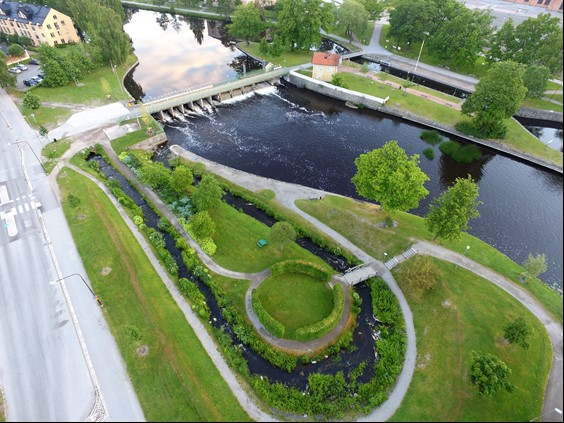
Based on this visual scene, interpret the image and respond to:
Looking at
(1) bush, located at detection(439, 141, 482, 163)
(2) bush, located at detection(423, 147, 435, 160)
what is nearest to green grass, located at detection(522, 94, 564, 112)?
(1) bush, located at detection(439, 141, 482, 163)

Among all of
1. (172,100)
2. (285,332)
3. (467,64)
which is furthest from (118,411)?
(467,64)

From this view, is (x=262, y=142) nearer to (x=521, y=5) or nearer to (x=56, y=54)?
(x=56, y=54)

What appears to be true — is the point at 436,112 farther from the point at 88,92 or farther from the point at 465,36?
the point at 88,92

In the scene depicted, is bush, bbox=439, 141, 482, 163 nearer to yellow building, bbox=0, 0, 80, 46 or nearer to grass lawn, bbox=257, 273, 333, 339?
grass lawn, bbox=257, 273, 333, 339

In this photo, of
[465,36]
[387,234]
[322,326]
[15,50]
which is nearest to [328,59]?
[465,36]

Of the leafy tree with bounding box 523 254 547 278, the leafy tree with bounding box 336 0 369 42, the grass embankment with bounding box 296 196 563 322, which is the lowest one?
the grass embankment with bounding box 296 196 563 322

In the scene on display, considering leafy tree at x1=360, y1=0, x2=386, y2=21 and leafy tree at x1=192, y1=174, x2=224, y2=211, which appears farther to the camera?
leafy tree at x1=360, y1=0, x2=386, y2=21
